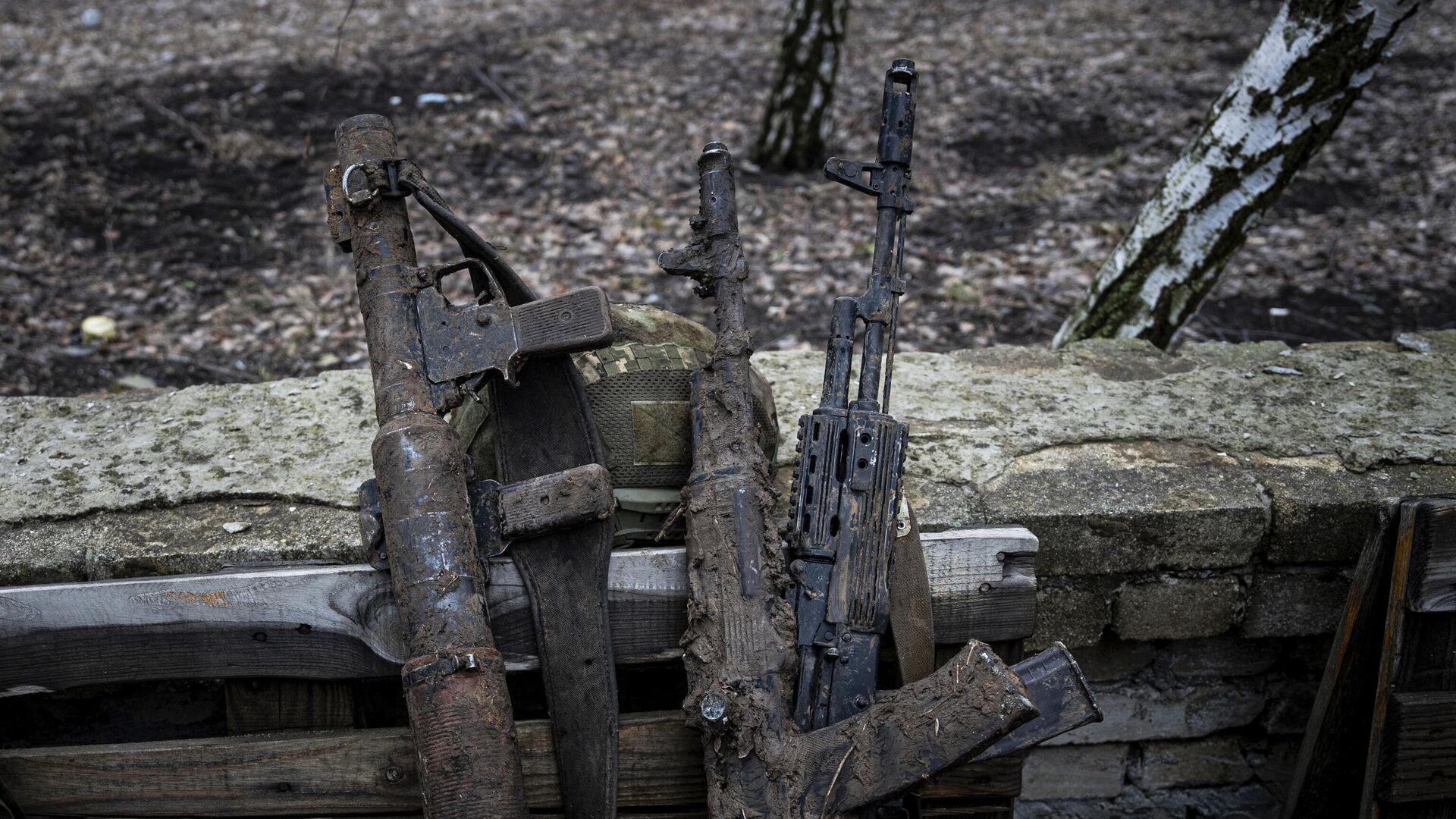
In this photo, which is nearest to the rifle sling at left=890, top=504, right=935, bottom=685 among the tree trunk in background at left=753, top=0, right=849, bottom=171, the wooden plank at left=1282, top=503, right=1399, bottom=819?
the wooden plank at left=1282, top=503, right=1399, bottom=819

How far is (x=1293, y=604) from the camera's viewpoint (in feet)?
9.04

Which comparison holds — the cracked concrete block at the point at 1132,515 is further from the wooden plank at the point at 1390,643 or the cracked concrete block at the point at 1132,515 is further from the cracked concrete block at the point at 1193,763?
the cracked concrete block at the point at 1193,763

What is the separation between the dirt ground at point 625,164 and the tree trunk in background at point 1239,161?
108 centimetres

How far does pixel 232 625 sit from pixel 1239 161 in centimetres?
365

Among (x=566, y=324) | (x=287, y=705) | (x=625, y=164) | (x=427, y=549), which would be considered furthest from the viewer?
(x=625, y=164)

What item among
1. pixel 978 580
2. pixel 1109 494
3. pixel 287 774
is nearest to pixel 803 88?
pixel 1109 494

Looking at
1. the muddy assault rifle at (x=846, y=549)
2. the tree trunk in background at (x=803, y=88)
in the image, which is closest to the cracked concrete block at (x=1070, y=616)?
the muddy assault rifle at (x=846, y=549)

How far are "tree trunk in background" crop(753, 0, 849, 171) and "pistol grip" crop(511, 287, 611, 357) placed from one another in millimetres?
5026

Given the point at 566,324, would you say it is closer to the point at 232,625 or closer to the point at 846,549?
the point at 846,549

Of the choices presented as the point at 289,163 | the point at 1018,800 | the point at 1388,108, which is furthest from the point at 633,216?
the point at 1388,108

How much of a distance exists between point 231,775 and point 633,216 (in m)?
4.75

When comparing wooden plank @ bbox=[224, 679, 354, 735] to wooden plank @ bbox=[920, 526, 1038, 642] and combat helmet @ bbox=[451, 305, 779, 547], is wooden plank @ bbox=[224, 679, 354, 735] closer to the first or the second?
combat helmet @ bbox=[451, 305, 779, 547]

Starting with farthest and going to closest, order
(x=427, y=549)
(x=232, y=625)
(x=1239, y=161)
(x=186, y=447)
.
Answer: (x=1239, y=161) → (x=186, y=447) → (x=232, y=625) → (x=427, y=549)

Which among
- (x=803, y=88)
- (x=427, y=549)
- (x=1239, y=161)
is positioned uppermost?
(x=803, y=88)
